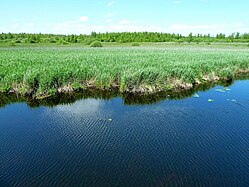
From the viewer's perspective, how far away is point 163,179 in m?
6.89

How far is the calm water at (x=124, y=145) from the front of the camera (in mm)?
7020

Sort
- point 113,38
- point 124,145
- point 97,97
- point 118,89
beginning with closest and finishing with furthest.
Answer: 1. point 124,145
2. point 97,97
3. point 118,89
4. point 113,38

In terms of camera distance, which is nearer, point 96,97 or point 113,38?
point 96,97

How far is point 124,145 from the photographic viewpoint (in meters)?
9.15

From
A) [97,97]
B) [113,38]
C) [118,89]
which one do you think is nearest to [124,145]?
[97,97]

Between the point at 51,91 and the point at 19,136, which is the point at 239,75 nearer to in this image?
the point at 51,91

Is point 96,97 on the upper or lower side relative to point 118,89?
lower

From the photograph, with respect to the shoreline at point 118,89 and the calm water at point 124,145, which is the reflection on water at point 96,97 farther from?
the calm water at point 124,145

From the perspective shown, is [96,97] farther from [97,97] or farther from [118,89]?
[118,89]

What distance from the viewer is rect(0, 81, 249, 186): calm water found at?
23.0 ft

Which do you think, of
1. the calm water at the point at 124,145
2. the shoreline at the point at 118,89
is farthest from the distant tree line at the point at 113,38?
the calm water at the point at 124,145

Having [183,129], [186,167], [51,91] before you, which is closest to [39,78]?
[51,91]

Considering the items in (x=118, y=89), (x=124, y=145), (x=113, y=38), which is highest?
(x=113, y=38)

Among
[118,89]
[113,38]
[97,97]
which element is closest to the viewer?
[97,97]
